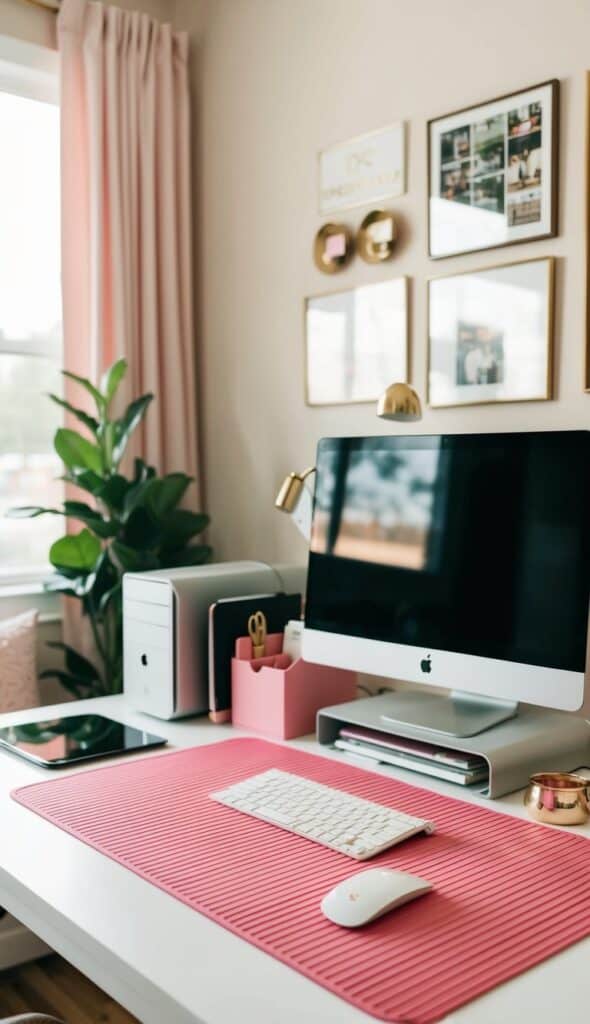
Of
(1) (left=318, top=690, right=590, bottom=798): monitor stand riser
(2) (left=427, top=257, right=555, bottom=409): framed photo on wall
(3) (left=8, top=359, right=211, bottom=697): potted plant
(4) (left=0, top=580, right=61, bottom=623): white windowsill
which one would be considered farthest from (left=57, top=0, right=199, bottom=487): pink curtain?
(1) (left=318, top=690, right=590, bottom=798): monitor stand riser

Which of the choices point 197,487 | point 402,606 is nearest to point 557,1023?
point 402,606

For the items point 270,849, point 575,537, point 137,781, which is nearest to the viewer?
point 270,849

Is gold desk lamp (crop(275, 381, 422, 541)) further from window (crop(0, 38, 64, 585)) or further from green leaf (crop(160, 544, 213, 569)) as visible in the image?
window (crop(0, 38, 64, 585))

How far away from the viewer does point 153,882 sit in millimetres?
1140

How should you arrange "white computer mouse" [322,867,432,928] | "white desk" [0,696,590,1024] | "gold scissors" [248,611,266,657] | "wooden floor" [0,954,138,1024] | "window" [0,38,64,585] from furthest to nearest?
1. "window" [0,38,64,585]
2. "wooden floor" [0,954,138,1024]
3. "gold scissors" [248,611,266,657]
4. "white computer mouse" [322,867,432,928]
5. "white desk" [0,696,590,1024]

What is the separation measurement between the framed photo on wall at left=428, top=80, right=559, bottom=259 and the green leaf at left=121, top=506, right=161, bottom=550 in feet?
3.00

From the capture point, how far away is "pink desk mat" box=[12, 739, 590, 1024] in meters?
0.95

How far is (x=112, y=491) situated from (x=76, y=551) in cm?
18

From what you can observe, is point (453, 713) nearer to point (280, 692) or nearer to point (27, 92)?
point (280, 692)

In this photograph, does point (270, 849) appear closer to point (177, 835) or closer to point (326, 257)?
point (177, 835)

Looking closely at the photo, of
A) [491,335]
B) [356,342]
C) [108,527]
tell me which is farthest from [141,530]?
[491,335]

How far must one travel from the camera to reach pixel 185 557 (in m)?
2.44

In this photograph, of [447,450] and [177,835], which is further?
[447,450]

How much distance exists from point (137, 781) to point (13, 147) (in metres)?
1.78
